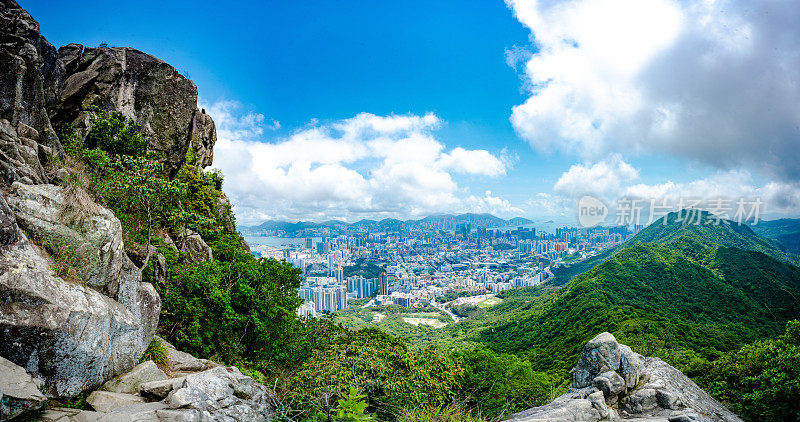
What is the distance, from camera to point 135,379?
6770 millimetres

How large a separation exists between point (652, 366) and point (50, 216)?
15826mm

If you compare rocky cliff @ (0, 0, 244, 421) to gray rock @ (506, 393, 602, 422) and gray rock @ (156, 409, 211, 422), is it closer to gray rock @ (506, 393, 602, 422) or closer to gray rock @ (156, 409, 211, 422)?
gray rock @ (156, 409, 211, 422)

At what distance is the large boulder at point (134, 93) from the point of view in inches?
579

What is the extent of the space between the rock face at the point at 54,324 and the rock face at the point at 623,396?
8633mm

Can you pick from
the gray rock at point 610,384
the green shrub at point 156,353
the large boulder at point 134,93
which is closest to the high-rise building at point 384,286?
the large boulder at point 134,93

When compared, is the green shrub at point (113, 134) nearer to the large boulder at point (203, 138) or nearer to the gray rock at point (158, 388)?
the large boulder at point (203, 138)

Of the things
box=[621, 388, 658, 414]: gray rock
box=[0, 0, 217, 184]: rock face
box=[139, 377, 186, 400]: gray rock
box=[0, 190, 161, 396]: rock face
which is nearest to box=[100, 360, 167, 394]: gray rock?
box=[0, 190, 161, 396]: rock face

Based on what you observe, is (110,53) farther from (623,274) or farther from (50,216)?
(623,274)

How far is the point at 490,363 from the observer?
1964 centimetres

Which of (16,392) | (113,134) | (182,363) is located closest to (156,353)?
(182,363)

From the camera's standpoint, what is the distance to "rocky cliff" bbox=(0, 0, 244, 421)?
519cm

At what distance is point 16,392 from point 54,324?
129cm

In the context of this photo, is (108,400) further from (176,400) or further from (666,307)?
(666,307)

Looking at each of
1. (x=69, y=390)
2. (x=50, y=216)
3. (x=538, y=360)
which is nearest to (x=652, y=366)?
(x=69, y=390)
